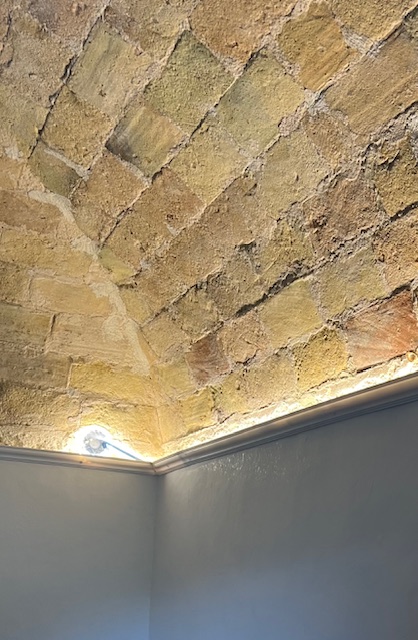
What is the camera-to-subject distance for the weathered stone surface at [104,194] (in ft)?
5.95

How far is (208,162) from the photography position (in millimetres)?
1629

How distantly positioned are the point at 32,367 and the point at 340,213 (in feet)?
4.35

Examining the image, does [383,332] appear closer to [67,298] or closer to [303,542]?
[303,542]

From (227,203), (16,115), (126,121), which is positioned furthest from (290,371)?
(16,115)

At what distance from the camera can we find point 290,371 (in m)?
1.70

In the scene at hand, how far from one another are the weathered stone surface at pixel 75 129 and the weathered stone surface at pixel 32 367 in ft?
2.51

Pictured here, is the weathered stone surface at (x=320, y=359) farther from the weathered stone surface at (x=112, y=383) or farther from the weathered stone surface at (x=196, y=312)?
the weathered stone surface at (x=112, y=383)

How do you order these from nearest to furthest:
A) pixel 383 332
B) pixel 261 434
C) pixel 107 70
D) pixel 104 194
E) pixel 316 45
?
pixel 316 45
pixel 383 332
pixel 107 70
pixel 261 434
pixel 104 194

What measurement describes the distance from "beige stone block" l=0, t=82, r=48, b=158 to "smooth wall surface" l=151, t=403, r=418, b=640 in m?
1.31

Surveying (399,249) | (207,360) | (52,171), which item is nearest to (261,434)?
(207,360)

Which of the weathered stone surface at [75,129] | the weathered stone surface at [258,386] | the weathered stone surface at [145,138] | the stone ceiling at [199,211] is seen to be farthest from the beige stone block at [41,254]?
the weathered stone surface at [258,386]

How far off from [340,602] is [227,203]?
1138 mm

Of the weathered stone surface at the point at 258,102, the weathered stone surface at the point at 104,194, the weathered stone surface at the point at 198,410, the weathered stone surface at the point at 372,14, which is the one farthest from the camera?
the weathered stone surface at the point at 198,410

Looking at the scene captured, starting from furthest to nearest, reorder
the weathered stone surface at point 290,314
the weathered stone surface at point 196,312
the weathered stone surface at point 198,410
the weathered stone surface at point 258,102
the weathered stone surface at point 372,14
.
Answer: the weathered stone surface at point 198,410 < the weathered stone surface at point 196,312 < the weathered stone surface at point 290,314 < the weathered stone surface at point 258,102 < the weathered stone surface at point 372,14
